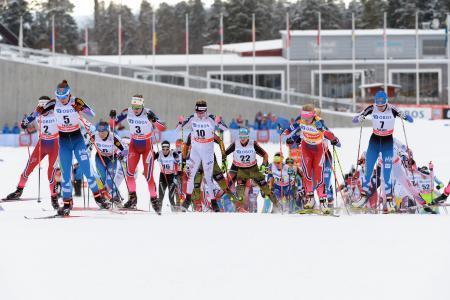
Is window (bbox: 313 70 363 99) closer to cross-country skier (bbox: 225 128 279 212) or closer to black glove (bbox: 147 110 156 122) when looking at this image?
cross-country skier (bbox: 225 128 279 212)

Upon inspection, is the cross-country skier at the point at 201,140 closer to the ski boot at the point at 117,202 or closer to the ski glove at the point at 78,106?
the ski boot at the point at 117,202

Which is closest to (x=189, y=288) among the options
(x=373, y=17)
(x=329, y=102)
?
(x=329, y=102)

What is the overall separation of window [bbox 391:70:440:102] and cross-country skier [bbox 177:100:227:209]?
44191 millimetres

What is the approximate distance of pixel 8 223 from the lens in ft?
37.2

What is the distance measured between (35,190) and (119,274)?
1429 cm

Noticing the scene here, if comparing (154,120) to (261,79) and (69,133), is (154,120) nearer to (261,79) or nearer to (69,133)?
(69,133)

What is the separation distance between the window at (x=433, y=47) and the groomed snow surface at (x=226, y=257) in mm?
47331

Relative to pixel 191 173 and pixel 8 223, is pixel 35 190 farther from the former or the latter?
pixel 8 223

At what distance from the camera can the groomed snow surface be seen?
7504 millimetres

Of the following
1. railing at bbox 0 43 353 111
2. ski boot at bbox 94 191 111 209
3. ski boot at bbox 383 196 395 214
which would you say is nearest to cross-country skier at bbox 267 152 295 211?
ski boot at bbox 383 196 395 214

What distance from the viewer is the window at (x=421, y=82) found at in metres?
57.4

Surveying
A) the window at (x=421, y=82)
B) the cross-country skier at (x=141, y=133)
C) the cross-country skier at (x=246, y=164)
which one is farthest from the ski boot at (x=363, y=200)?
the window at (x=421, y=82)

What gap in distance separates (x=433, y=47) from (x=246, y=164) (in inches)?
1719

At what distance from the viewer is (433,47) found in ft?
188
